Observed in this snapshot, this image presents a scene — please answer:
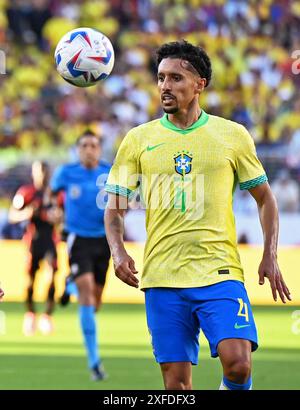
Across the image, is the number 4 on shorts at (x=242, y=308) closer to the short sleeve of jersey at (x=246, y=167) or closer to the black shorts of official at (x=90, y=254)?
the short sleeve of jersey at (x=246, y=167)

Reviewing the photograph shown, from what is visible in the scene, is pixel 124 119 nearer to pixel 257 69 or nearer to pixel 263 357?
pixel 257 69

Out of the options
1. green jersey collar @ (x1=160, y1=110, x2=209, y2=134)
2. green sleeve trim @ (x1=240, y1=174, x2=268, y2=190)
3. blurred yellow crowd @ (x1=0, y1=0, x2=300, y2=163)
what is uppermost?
blurred yellow crowd @ (x1=0, y1=0, x2=300, y2=163)

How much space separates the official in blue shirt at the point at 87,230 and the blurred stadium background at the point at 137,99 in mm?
3161

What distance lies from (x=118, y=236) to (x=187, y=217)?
425 millimetres

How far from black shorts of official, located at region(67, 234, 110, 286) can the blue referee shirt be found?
0.25 ft

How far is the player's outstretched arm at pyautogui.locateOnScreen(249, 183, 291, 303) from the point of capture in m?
6.31

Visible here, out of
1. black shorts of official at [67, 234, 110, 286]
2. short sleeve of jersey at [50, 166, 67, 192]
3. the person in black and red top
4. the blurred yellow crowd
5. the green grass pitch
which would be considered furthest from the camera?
the blurred yellow crowd

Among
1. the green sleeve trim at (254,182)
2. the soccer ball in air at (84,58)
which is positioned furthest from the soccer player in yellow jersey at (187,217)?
the soccer ball in air at (84,58)

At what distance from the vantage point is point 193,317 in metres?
6.37

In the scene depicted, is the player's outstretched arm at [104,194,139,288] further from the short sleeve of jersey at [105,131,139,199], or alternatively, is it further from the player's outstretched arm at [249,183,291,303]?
the player's outstretched arm at [249,183,291,303]

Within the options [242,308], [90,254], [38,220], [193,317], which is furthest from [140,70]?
[242,308]

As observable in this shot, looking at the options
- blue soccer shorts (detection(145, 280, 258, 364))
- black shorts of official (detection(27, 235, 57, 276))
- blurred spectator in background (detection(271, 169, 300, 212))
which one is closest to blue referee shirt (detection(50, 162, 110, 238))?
black shorts of official (detection(27, 235, 57, 276))
